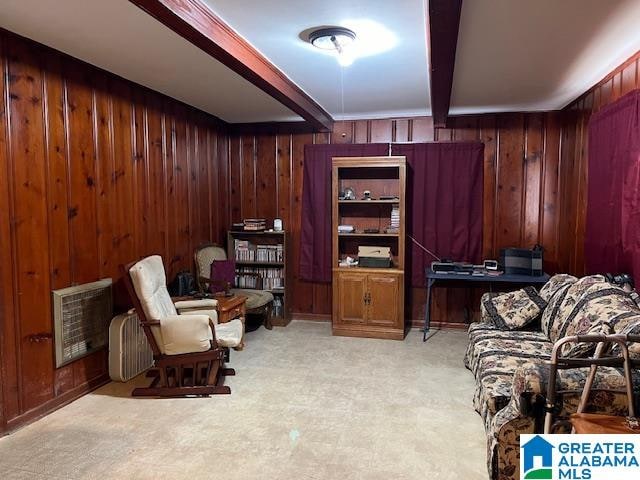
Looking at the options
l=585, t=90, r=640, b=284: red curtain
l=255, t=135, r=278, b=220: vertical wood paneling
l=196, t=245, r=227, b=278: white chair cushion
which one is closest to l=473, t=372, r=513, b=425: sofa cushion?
l=585, t=90, r=640, b=284: red curtain

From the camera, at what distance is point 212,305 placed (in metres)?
3.69

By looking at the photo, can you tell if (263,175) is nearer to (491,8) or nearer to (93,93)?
(93,93)

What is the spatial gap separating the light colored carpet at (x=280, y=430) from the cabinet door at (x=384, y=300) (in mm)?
799

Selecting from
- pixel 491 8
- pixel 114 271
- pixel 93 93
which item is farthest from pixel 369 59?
pixel 114 271

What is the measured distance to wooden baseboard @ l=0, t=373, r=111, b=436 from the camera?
275 cm

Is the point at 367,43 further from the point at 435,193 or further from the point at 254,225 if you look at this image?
the point at 254,225

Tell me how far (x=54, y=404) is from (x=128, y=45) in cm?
249

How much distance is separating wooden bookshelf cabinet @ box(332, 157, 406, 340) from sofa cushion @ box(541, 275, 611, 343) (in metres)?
1.53

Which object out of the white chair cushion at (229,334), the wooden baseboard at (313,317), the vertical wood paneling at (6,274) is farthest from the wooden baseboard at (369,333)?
the vertical wood paneling at (6,274)

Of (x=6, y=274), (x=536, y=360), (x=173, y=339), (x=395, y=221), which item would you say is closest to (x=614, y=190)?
(x=536, y=360)

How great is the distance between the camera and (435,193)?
492 centimetres

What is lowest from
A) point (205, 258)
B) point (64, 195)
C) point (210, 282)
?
point (210, 282)

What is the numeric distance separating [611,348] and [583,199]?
226cm

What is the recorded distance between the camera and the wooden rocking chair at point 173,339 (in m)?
Answer: 3.14
